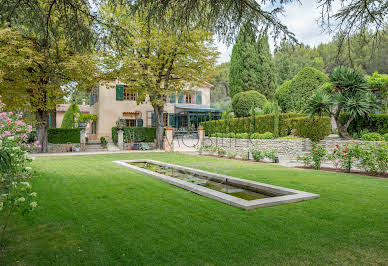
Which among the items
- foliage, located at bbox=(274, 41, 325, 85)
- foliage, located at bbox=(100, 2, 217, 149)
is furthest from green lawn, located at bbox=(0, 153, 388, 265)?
foliage, located at bbox=(274, 41, 325, 85)

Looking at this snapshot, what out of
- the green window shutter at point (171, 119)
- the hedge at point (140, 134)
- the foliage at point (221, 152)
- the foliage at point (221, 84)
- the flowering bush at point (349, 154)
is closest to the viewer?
the flowering bush at point (349, 154)

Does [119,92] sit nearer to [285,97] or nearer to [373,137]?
[285,97]

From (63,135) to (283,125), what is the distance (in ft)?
47.7

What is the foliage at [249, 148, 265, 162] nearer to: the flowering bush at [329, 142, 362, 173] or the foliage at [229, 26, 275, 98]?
the flowering bush at [329, 142, 362, 173]

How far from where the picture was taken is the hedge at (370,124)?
11.3 m

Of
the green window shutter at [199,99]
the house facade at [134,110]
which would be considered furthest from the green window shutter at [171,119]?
the green window shutter at [199,99]

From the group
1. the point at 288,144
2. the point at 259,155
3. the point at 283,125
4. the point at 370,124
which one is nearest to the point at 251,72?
the point at 283,125

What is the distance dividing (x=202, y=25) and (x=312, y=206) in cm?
368

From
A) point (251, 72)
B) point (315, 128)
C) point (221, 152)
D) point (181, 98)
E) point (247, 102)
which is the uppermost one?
point (251, 72)

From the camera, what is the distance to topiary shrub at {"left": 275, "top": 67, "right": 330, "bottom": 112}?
16203 mm

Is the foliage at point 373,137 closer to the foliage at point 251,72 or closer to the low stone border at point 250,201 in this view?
the low stone border at point 250,201

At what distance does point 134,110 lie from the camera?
82.6 ft

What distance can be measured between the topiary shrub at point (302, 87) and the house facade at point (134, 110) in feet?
22.5

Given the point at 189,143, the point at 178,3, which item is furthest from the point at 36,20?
the point at 189,143
